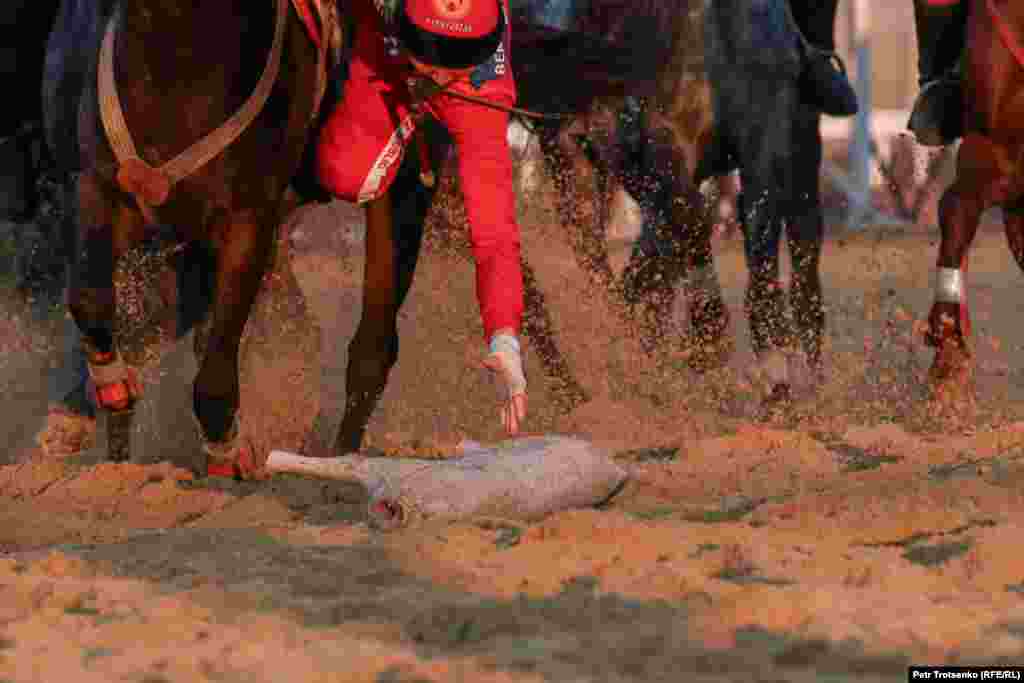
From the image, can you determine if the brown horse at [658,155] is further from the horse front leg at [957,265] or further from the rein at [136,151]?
the rein at [136,151]

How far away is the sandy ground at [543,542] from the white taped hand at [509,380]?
338 millimetres

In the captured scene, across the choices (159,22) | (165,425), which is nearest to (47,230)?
(165,425)

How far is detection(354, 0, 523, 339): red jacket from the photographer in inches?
227

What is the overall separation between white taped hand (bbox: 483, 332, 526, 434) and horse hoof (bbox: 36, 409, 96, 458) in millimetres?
1977

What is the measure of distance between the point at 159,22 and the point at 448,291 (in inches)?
101

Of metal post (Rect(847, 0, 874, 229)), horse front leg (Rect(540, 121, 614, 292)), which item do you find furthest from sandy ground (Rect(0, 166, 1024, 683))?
metal post (Rect(847, 0, 874, 229))

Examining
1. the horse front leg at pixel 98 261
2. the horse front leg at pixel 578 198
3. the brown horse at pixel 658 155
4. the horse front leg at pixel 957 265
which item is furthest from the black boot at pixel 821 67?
the horse front leg at pixel 98 261

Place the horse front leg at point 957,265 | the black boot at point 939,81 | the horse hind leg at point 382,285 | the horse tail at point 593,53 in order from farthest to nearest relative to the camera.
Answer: the horse tail at point 593,53
the black boot at point 939,81
the horse front leg at point 957,265
the horse hind leg at point 382,285

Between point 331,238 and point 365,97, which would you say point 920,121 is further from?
point 331,238

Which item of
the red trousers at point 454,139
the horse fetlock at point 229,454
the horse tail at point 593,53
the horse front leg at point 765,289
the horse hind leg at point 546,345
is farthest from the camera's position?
the horse front leg at point 765,289

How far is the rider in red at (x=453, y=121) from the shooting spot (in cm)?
574

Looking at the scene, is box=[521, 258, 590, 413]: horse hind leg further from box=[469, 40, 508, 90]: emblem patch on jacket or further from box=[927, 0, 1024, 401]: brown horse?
box=[469, 40, 508, 90]: emblem patch on jacket

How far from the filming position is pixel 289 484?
610 centimetres

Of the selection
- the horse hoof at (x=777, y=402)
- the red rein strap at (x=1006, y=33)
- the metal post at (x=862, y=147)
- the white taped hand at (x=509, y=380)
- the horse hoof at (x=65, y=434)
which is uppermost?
the red rein strap at (x=1006, y=33)
